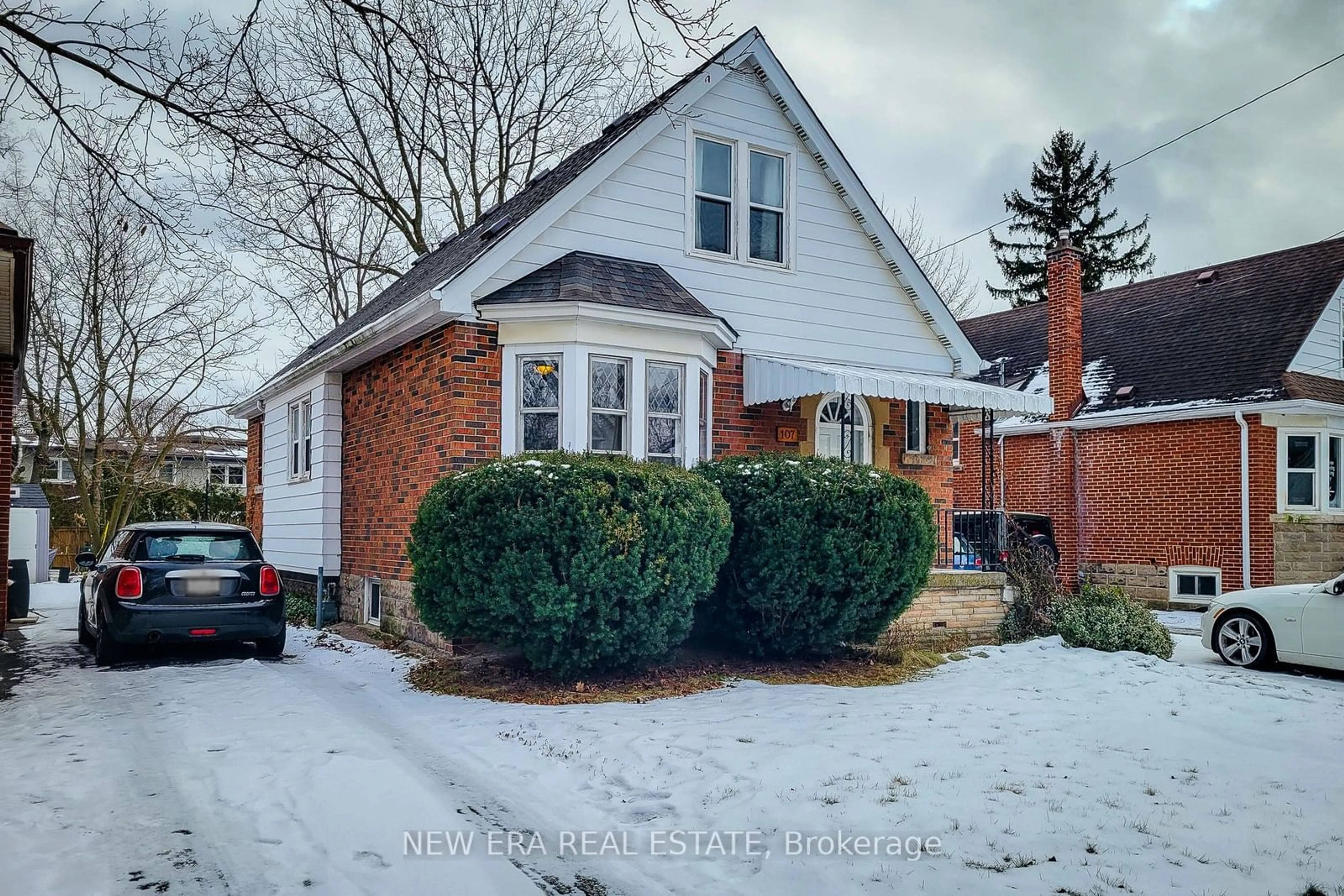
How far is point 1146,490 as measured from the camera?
17391mm

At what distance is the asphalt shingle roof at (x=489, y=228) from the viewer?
10.4 m

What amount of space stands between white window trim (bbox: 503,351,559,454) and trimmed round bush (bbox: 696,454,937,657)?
1651mm

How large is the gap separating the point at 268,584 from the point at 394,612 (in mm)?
1618

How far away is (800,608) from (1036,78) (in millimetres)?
10518

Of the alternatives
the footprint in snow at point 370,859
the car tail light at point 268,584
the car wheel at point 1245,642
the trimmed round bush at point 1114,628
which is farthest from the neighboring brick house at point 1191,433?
the footprint in snow at point 370,859

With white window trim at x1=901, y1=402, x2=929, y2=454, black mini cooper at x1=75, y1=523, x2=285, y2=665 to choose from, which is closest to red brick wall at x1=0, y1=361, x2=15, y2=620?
black mini cooper at x1=75, y1=523, x2=285, y2=665

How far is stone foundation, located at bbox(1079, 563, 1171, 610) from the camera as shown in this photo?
17.1m

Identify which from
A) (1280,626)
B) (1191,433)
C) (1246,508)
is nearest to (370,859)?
(1280,626)

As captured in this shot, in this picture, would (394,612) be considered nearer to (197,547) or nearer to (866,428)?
(197,547)

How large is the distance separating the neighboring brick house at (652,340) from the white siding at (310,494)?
4cm

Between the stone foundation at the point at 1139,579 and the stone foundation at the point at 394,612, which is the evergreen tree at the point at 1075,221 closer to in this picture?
the stone foundation at the point at 1139,579

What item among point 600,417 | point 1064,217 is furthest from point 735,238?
point 1064,217

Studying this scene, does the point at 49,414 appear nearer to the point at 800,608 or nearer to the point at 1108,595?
the point at 800,608

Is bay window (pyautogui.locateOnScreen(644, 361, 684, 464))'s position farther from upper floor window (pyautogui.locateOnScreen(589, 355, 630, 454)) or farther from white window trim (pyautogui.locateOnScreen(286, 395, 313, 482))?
white window trim (pyautogui.locateOnScreen(286, 395, 313, 482))
